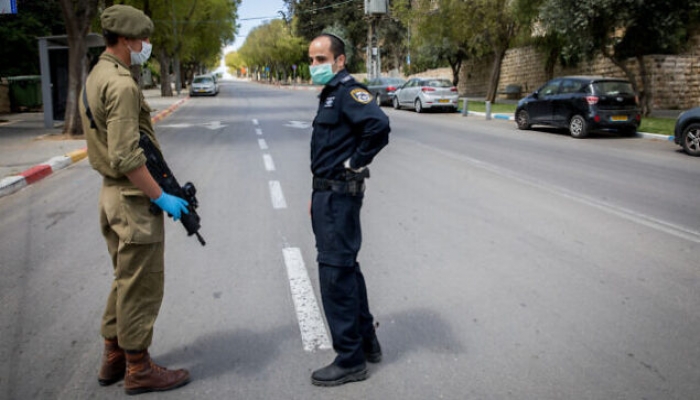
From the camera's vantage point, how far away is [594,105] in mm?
14672

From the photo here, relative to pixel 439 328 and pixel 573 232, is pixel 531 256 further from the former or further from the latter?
pixel 439 328

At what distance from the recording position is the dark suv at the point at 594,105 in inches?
578

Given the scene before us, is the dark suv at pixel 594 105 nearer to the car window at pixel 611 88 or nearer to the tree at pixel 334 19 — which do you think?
the car window at pixel 611 88

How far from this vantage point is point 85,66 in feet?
48.2

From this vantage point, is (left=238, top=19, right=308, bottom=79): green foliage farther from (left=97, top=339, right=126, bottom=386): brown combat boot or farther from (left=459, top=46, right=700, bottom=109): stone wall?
(left=97, top=339, right=126, bottom=386): brown combat boot

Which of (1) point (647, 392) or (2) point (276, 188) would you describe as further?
(2) point (276, 188)

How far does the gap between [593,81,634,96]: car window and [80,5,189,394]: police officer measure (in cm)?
1411

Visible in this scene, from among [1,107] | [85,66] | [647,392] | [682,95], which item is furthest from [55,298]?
[682,95]

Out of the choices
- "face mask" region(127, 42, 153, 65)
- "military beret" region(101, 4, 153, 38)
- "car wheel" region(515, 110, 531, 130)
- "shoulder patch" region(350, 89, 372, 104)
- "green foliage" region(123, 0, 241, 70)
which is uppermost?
"green foliage" region(123, 0, 241, 70)

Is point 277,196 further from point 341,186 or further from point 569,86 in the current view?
point 569,86

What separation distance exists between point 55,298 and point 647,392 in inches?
156

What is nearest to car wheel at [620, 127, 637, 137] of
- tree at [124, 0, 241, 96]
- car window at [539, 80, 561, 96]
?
car window at [539, 80, 561, 96]

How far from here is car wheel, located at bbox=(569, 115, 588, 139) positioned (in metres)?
15.0

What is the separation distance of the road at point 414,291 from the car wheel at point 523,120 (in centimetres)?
858
